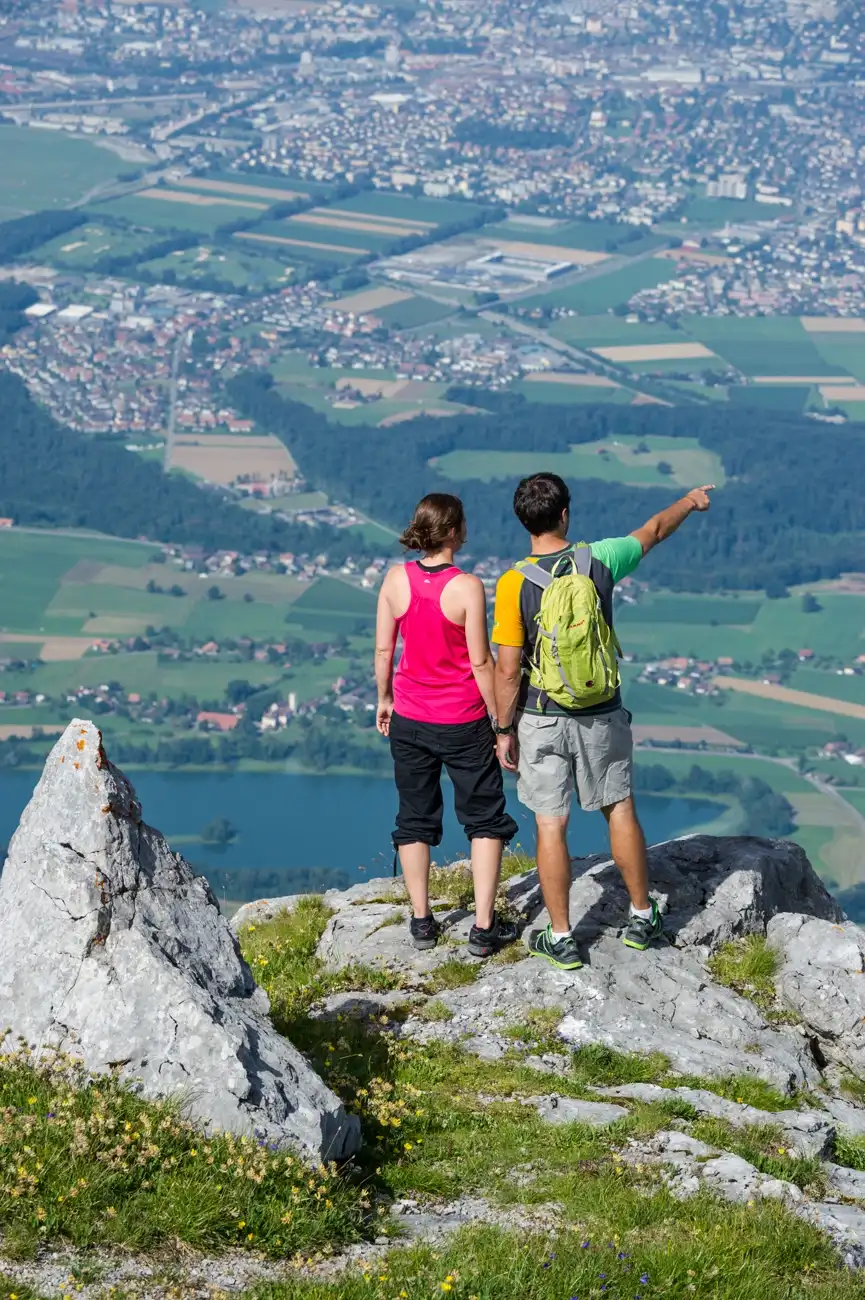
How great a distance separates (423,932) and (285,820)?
71.3 metres

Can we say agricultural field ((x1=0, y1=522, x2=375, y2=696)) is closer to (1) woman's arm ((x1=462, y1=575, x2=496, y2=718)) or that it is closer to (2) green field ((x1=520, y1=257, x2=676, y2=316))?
(2) green field ((x1=520, y1=257, x2=676, y2=316))

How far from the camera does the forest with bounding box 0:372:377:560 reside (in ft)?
391

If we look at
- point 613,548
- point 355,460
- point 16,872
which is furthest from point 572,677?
point 355,460

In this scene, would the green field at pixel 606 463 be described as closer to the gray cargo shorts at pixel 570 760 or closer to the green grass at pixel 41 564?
the green grass at pixel 41 564

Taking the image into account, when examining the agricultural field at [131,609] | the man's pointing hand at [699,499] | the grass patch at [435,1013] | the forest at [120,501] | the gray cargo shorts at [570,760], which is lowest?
the agricultural field at [131,609]

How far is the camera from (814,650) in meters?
101

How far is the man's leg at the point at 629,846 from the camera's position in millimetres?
8305

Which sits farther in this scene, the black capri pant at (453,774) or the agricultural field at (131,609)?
the agricultural field at (131,609)

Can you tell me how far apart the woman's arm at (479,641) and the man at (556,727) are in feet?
0.17

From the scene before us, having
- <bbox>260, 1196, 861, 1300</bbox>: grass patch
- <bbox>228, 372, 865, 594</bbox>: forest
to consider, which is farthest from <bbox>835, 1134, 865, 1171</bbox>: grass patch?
<bbox>228, 372, 865, 594</bbox>: forest

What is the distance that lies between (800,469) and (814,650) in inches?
1789

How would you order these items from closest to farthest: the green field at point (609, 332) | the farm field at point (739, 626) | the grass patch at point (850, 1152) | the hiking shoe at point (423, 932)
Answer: the grass patch at point (850, 1152) < the hiking shoe at point (423, 932) < the farm field at point (739, 626) < the green field at point (609, 332)

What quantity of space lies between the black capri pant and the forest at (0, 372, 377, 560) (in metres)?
109

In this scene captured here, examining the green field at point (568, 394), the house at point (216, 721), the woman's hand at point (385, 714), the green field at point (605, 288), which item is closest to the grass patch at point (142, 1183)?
the woman's hand at point (385, 714)
